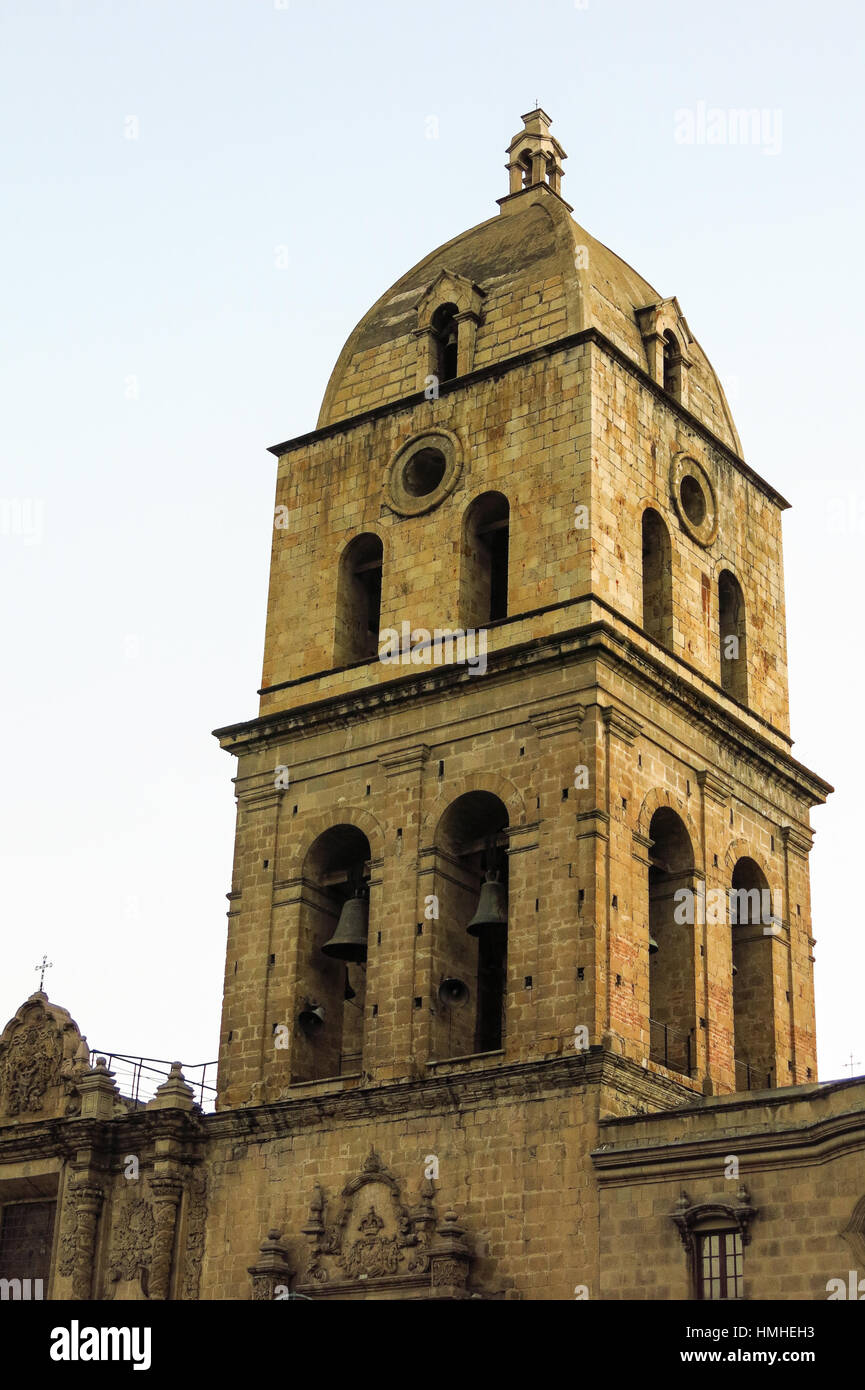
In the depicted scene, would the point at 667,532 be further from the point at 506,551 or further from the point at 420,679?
the point at 420,679

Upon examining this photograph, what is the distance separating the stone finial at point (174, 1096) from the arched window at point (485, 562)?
9.78 metres

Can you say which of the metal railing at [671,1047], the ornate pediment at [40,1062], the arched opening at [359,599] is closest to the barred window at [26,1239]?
the ornate pediment at [40,1062]

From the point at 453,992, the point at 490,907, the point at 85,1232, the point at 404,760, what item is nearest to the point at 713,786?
the point at 490,907

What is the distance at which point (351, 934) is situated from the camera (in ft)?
120

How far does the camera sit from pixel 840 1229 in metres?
29.0

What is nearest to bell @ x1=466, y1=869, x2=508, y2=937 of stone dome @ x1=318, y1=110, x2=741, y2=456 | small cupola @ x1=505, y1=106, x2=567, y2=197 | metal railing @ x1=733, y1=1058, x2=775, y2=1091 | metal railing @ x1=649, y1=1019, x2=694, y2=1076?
metal railing @ x1=649, y1=1019, x2=694, y2=1076

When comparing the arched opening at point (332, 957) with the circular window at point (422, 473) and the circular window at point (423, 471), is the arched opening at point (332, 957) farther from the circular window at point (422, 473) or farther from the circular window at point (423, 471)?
the circular window at point (422, 473)

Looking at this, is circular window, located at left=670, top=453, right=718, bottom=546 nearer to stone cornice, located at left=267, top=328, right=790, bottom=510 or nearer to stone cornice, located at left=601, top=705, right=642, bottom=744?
stone cornice, located at left=267, top=328, right=790, bottom=510

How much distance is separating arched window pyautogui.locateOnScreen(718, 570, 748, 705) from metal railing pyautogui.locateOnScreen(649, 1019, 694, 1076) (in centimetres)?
760

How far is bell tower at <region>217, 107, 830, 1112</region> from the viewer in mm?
34625

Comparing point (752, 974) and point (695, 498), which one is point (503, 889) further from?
point (695, 498)

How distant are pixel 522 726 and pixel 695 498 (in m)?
7.82
